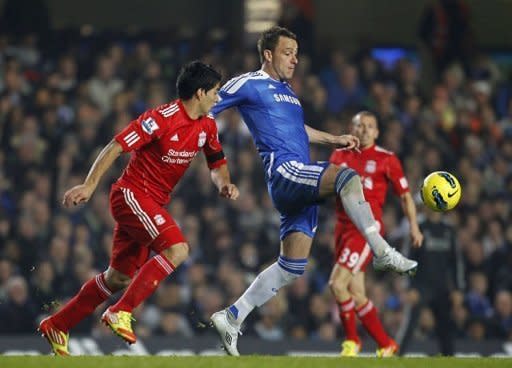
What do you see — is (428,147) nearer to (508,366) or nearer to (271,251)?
(271,251)

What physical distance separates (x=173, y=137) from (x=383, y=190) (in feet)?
10.5

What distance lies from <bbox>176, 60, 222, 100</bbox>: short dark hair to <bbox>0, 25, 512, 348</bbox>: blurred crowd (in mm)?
5455

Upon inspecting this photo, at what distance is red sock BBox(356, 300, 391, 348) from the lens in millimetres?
12445

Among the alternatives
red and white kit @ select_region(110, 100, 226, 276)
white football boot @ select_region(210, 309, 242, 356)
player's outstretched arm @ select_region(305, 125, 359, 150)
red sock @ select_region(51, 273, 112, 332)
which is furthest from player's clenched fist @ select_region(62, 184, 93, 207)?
player's outstretched arm @ select_region(305, 125, 359, 150)

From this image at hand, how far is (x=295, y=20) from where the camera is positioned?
732 inches

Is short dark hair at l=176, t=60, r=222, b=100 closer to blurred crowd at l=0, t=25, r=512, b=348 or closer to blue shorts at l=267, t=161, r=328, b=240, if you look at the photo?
blue shorts at l=267, t=161, r=328, b=240

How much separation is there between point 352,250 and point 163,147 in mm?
2967

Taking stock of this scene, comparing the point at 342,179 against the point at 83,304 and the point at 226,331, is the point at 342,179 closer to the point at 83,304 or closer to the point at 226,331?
the point at 226,331

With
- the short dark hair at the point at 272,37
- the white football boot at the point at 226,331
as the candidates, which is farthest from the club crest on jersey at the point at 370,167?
the white football boot at the point at 226,331

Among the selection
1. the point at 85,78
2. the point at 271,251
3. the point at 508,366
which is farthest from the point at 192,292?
the point at 508,366

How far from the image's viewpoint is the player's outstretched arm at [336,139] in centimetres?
1002

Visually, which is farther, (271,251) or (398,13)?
(398,13)

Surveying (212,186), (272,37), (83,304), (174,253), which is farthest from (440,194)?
(212,186)

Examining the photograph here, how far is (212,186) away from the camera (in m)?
16.9
